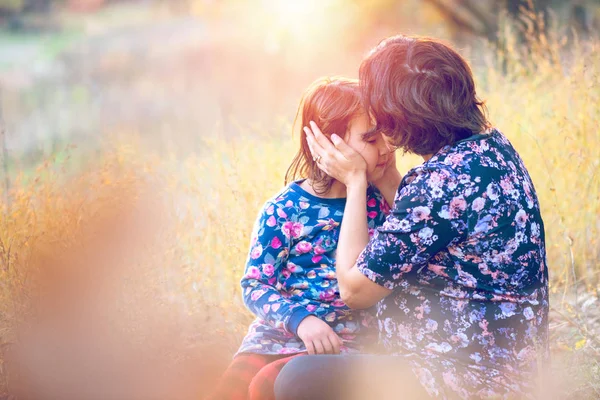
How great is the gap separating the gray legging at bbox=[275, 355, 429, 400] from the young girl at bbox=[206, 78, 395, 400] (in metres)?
0.24

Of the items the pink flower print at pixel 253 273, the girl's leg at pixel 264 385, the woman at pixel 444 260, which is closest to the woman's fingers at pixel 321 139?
the woman at pixel 444 260

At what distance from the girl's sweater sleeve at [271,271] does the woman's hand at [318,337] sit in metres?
0.03

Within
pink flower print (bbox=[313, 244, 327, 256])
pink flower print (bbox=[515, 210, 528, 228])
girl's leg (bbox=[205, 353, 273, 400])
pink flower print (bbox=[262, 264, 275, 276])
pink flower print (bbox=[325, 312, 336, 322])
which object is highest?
pink flower print (bbox=[515, 210, 528, 228])

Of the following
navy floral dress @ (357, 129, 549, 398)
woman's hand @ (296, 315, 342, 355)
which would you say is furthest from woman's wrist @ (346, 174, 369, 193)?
woman's hand @ (296, 315, 342, 355)

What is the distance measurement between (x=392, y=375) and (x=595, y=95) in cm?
269

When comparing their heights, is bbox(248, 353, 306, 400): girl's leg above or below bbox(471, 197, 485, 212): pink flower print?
below

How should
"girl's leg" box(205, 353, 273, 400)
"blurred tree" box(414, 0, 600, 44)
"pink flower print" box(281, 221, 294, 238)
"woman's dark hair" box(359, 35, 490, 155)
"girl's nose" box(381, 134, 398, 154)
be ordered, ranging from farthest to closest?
"blurred tree" box(414, 0, 600, 44) → "pink flower print" box(281, 221, 294, 238) → "girl's leg" box(205, 353, 273, 400) → "girl's nose" box(381, 134, 398, 154) → "woman's dark hair" box(359, 35, 490, 155)

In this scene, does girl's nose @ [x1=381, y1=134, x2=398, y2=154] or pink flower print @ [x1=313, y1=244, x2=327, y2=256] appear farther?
pink flower print @ [x1=313, y1=244, x2=327, y2=256]

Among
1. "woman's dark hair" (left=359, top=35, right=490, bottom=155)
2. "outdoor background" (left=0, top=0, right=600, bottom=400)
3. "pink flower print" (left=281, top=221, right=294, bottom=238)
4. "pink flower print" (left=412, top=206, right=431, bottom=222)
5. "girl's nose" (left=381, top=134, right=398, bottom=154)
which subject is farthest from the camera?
"outdoor background" (left=0, top=0, right=600, bottom=400)

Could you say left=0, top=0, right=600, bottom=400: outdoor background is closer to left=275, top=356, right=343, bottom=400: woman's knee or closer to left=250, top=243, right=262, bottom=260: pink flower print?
left=250, top=243, right=262, bottom=260: pink flower print

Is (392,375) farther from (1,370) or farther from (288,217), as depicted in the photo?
(1,370)

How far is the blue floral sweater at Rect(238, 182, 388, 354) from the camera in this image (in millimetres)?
2227

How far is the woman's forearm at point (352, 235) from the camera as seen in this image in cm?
198

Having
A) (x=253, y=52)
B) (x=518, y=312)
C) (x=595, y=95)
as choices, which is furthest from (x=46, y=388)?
(x=253, y=52)
